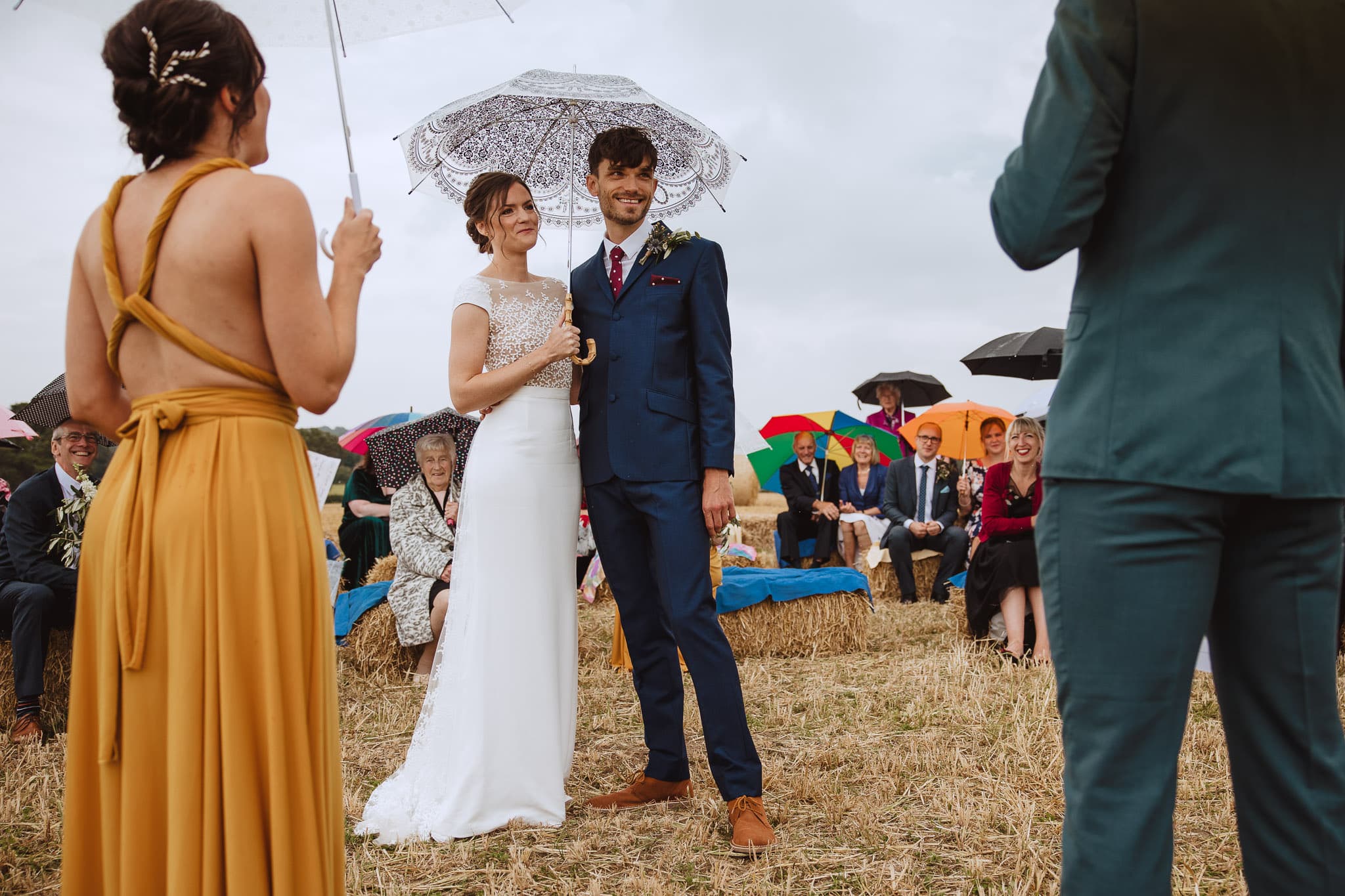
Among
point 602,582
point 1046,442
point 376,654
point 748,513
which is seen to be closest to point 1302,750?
point 1046,442

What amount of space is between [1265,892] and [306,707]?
1832 mm

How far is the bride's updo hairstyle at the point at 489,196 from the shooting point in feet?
12.6

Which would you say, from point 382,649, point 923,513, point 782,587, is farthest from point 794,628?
point 923,513

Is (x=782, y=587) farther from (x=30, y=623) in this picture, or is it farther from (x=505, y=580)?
(x=30, y=623)

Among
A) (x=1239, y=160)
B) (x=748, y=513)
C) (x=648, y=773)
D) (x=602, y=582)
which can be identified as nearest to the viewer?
(x=1239, y=160)

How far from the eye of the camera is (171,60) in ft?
6.07

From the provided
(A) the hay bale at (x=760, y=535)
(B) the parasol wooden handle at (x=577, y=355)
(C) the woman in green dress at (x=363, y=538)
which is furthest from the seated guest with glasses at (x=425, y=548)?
(A) the hay bale at (x=760, y=535)

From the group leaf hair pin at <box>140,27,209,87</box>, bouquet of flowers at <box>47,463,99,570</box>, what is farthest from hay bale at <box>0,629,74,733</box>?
leaf hair pin at <box>140,27,209,87</box>

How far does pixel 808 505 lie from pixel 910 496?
1.14 metres

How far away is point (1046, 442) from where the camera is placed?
1.80 meters

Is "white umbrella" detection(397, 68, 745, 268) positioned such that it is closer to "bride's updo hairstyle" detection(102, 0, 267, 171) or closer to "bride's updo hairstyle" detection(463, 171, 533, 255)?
"bride's updo hairstyle" detection(463, 171, 533, 255)

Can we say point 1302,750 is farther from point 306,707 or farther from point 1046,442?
point 306,707

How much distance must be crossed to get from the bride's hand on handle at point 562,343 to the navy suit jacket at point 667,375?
14cm

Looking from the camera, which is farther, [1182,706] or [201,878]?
[201,878]
